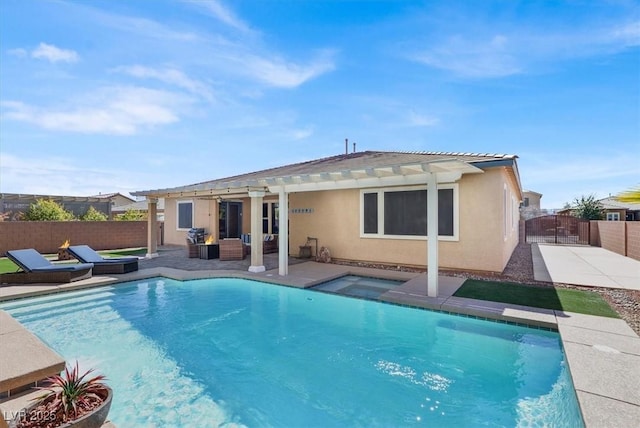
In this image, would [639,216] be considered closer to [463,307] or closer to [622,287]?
[622,287]

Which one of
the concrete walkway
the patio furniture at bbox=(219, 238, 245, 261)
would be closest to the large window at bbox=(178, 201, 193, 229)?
the patio furniture at bbox=(219, 238, 245, 261)

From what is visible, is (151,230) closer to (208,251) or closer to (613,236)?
(208,251)

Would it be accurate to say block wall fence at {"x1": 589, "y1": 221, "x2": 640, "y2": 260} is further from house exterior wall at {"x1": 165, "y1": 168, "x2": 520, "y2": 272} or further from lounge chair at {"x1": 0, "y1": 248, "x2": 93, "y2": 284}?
lounge chair at {"x1": 0, "y1": 248, "x2": 93, "y2": 284}

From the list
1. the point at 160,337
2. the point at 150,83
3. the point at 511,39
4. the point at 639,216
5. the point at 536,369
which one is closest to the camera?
the point at 536,369

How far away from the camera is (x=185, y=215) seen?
18.9 m

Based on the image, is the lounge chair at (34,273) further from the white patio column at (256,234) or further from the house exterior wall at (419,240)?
the house exterior wall at (419,240)

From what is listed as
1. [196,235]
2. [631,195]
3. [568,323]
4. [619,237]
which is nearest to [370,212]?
[568,323]

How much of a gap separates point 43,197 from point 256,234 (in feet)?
84.0

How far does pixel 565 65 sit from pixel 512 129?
5386 millimetres

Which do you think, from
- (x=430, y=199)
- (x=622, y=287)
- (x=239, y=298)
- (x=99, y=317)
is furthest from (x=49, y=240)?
(x=622, y=287)

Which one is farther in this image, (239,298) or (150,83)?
(150,83)

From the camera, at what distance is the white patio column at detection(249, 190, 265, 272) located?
429 inches

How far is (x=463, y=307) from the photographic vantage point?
21.7 feet

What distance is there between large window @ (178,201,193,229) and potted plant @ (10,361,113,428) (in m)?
16.7
